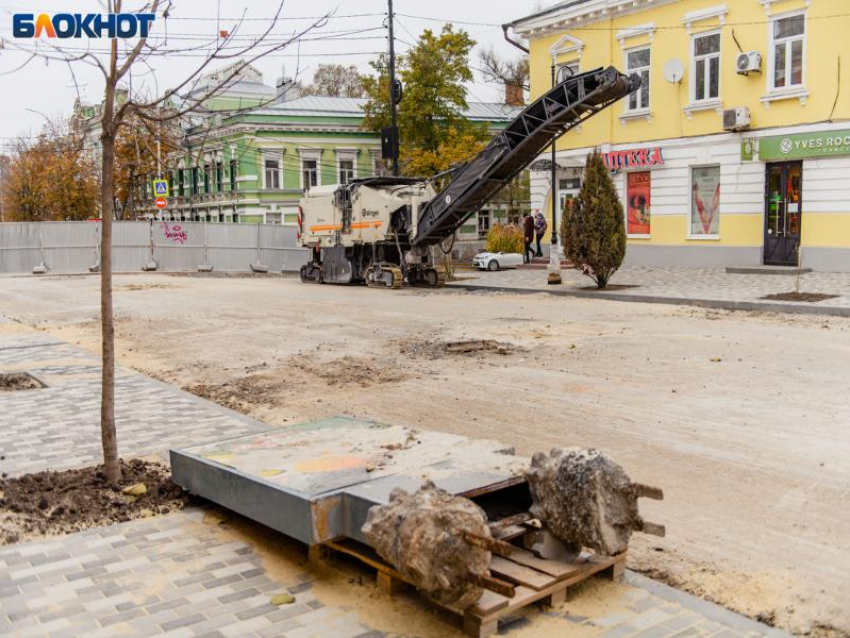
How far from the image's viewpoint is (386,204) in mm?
25156

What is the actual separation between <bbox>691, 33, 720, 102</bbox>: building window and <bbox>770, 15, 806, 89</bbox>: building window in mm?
1954

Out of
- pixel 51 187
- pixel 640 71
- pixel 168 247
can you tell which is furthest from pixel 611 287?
pixel 51 187

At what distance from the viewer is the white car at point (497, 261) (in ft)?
99.1

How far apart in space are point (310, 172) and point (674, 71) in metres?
32.5

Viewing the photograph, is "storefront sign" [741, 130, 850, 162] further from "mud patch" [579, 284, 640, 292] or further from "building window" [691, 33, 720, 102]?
"mud patch" [579, 284, 640, 292]

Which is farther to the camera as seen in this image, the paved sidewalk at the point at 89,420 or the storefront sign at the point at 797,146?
the storefront sign at the point at 797,146

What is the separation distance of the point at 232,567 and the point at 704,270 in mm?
23401

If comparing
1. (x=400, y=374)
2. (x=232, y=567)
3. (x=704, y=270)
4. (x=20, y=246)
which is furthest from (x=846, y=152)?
(x=20, y=246)

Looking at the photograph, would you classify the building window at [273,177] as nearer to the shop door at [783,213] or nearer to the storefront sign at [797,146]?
the storefront sign at [797,146]

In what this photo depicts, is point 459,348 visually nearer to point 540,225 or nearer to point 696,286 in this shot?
point 696,286

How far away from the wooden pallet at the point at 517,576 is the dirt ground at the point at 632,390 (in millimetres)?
539

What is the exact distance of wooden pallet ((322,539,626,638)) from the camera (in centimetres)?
366

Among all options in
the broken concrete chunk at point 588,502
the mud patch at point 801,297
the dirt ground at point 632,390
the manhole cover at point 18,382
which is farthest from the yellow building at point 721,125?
the broken concrete chunk at point 588,502

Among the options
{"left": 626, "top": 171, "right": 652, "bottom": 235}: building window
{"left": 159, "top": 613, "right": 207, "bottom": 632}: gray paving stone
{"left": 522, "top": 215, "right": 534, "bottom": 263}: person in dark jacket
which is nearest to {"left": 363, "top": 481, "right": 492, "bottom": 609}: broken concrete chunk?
{"left": 159, "top": 613, "right": 207, "bottom": 632}: gray paving stone
